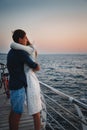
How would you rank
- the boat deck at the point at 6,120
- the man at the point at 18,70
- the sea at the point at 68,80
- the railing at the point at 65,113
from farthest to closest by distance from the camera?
the sea at the point at 68,80 → the boat deck at the point at 6,120 → the man at the point at 18,70 → the railing at the point at 65,113

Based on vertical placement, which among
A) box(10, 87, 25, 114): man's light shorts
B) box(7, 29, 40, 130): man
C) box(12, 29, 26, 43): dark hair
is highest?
box(12, 29, 26, 43): dark hair

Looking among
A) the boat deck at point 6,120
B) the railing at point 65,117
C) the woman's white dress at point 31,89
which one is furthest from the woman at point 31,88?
the boat deck at point 6,120

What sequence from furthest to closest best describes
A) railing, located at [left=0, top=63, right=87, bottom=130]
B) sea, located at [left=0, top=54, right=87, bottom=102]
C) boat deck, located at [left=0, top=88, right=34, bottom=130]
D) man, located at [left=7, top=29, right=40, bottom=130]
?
sea, located at [left=0, top=54, right=87, bottom=102] → boat deck, located at [left=0, top=88, right=34, bottom=130] → man, located at [left=7, top=29, right=40, bottom=130] → railing, located at [left=0, top=63, right=87, bottom=130]

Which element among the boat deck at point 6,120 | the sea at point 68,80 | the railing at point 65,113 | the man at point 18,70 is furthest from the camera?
the sea at point 68,80

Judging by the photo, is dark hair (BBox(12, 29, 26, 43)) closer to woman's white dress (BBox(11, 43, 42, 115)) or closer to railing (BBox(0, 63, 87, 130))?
woman's white dress (BBox(11, 43, 42, 115))

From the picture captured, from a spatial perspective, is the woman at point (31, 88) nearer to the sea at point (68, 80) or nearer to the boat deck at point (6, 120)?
the sea at point (68, 80)

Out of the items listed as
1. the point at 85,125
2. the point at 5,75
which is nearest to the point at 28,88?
the point at 85,125

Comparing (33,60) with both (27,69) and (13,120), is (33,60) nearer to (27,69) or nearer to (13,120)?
(27,69)

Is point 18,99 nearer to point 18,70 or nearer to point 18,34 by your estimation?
point 18,70

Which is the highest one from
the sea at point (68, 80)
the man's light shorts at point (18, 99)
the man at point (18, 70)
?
the man at point (18, 70)

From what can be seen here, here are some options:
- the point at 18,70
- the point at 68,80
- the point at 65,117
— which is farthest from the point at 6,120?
the point at 68,80

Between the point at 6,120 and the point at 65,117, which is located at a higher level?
the point at 6,120

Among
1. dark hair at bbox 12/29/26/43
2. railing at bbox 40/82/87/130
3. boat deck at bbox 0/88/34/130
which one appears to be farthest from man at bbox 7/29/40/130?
boat deck at bbox 0/88/34/130

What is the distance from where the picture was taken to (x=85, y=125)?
2.13 meters
